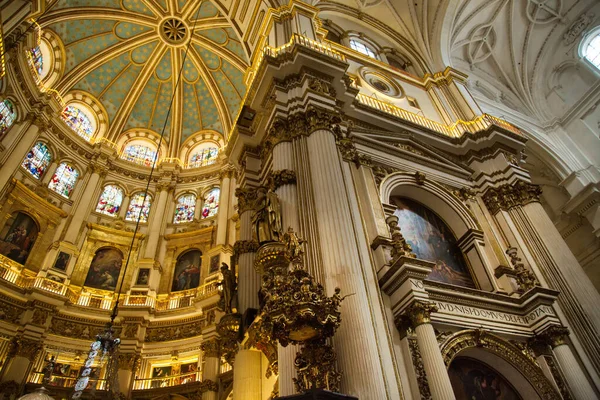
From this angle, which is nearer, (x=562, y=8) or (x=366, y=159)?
(x=366, y=159)

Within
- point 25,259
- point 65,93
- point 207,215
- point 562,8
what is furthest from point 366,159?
point 65,93

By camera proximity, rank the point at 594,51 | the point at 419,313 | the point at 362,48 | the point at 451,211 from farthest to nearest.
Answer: the point at 594,51, the point at 362,48, the point at 451,211, the point at 419,313

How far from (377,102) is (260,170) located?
177 inches

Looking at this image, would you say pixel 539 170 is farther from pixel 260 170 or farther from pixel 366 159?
pixel 260 170

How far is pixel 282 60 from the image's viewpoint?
1130cm

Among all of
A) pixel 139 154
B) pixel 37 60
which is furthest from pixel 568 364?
pixel 37 60

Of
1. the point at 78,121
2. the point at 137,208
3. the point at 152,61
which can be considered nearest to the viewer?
the point at 137,208

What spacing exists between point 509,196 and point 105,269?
653 inches

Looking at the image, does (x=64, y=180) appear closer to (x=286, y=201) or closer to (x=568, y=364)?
(x=286, y=201)

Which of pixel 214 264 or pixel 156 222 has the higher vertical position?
pixel 156 222

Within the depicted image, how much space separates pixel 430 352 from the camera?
23.7 feet

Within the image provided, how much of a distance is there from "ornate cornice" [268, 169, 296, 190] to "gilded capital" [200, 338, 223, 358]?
27.1 feet

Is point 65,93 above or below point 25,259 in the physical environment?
above

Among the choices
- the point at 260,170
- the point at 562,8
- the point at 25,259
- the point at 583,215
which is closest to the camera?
the point at 260,170
